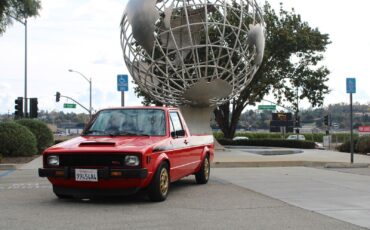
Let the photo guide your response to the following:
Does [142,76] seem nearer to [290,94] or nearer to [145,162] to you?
[145,162]

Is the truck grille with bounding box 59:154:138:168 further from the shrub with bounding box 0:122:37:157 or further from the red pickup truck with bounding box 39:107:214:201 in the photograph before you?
the shrub with bounding box 0:122:37:157

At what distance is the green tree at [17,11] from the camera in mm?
21531

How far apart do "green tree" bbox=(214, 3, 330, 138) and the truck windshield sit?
78.9ft

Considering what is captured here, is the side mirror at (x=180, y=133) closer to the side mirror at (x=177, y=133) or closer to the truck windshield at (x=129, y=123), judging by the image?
the side mirror at (x=177, y=133)

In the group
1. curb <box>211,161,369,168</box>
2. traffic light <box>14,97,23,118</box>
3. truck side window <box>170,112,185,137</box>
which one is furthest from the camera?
traffic light <box>14,97,23,118</box>

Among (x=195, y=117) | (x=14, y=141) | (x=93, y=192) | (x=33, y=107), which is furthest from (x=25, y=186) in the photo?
(x=33, y=107)

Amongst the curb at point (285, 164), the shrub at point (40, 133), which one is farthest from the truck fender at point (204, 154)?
the shrub at point (40, 133)

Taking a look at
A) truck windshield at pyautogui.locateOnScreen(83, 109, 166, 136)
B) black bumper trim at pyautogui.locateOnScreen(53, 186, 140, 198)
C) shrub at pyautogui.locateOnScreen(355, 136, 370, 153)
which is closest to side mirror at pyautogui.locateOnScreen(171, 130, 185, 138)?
truck windshield at pyautogui.locateOnScreen(83, 109, 166, 136)

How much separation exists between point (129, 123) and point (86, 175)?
1601mm

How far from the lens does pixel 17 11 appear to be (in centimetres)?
2219

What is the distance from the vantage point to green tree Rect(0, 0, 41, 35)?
21.5 m

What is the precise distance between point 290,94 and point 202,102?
53.0 ft

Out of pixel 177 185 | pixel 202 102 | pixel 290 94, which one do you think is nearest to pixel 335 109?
pixel 290 94

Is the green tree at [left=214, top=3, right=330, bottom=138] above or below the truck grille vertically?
above
